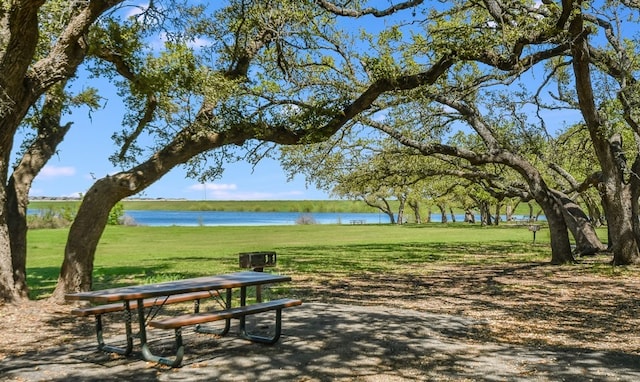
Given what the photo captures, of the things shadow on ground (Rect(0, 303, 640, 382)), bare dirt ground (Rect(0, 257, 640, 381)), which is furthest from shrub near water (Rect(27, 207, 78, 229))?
shadow on ground (Rect(0, 303, 640, 382))

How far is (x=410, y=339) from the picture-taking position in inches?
271

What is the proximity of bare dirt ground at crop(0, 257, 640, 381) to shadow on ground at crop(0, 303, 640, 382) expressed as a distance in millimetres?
12

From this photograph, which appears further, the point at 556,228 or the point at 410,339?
the point at 556,228

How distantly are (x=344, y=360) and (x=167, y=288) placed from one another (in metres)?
1.94

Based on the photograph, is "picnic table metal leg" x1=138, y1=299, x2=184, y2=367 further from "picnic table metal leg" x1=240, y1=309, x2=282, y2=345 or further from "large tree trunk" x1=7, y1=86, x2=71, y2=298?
"large tree trunk" x1=7, y1=86, x2=71, y2=298

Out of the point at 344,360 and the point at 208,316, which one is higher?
the point at 208,316

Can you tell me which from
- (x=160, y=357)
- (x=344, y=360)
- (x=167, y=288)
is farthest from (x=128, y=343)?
(x=344, y=360)

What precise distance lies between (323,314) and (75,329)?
340 cm

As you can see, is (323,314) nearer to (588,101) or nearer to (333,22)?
(333,22)

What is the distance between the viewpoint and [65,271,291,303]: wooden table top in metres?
5.67

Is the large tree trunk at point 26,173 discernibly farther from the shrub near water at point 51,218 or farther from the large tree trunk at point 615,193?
the shrub near water at point 51,218

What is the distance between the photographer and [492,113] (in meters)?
18.8

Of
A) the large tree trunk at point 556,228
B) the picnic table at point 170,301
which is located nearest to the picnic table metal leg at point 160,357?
the picnic table at point 170,301

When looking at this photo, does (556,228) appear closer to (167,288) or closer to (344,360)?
(344,360)
